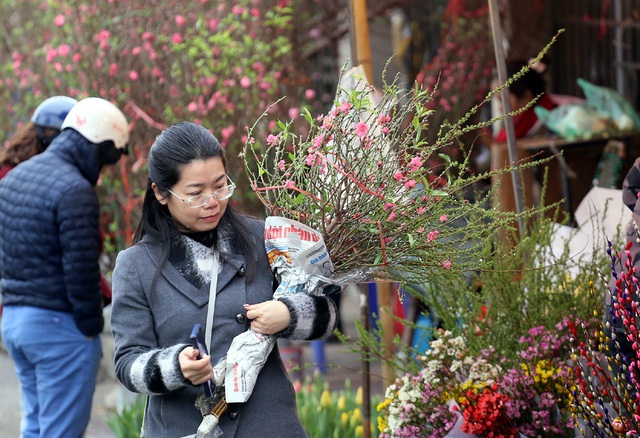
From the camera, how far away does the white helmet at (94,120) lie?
4215 mm

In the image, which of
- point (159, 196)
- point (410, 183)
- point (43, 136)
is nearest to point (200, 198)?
point (159, 196)

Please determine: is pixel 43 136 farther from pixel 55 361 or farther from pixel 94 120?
pixel 55 361

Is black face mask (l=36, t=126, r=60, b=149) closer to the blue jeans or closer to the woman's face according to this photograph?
the blue jeans

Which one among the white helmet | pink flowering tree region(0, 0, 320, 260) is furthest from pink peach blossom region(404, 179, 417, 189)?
pink flowering tree region(0, 0, 320, 260)

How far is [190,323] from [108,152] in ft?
6.31

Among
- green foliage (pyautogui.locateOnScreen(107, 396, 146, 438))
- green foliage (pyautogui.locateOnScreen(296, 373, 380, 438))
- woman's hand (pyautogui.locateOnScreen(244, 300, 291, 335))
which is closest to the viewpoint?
woman's hand (pyautogui.locateOnScreen(244, 300, 291, 335))

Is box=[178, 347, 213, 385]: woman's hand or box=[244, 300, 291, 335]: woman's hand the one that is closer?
box=[178, 347, 213, 385]: woman's hand

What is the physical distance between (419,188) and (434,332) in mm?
892

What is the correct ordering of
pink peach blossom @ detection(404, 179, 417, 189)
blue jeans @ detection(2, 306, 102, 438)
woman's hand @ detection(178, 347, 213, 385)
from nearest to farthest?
1. woman's hand @ detection(178, 347, 213, 385)
2. pink peach blossom @ detection(404, 179, 417, 189)
3. blue jeans @ detection(2, 306, 102, 438)

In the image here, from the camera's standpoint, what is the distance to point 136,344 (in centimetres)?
255

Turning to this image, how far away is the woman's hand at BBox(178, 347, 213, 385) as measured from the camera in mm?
2391

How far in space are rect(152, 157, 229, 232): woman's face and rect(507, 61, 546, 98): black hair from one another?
3656mm

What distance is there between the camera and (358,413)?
14.9ft

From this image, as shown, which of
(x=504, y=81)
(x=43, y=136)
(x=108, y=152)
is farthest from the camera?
(x=43, y=136)
